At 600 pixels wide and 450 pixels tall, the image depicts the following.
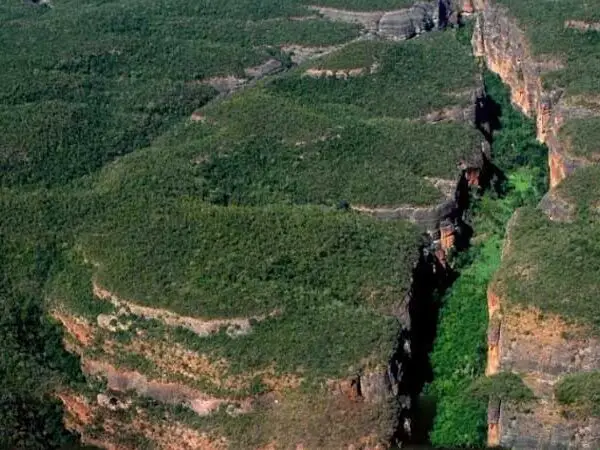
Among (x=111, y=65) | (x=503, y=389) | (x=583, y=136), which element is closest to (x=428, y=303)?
(x=503, y=389)

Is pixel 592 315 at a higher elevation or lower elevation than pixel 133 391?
higher

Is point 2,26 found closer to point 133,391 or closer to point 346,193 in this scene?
point 346,193

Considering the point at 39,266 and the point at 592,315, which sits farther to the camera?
the point at 39,266

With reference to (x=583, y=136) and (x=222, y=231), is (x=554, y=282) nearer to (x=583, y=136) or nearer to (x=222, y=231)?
(x=222, y=231)

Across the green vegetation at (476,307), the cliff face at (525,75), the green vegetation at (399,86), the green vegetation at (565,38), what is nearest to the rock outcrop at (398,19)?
the cliff face at (525,75)

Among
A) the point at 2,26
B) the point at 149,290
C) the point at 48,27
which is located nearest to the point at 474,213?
the point at 149,290

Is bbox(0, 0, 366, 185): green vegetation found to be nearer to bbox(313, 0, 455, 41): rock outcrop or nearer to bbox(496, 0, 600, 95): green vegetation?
bbox(313, 0, 455, 41): rock outcrop

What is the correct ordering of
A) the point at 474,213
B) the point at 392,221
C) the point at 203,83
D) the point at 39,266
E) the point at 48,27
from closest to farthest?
the point at 39,266 → the point at 392,221 → the point at 474,213 → the point at 203,83 → the point at 48,27

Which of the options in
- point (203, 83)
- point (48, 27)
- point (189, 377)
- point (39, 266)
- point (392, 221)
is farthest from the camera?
point (48, 27)
